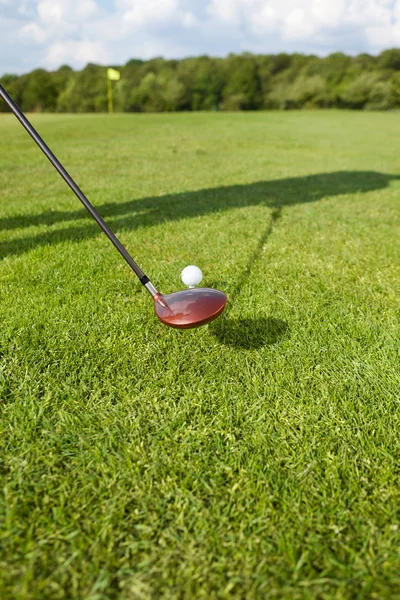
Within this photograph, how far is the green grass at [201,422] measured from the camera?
176cm

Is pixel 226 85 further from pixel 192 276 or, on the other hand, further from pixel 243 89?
pixel 192 276

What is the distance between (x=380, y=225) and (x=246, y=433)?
5858mm

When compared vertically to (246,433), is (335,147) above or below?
above

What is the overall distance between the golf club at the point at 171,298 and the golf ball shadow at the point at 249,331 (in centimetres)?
58

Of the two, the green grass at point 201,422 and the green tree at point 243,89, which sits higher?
the green tree at point 243,89

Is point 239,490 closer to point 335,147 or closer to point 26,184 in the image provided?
point 26,184

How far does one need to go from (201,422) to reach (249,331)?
119 cm

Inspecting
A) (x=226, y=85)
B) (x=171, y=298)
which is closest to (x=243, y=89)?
(x=226, y=85)

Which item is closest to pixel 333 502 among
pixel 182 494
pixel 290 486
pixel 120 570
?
pixel 290 486

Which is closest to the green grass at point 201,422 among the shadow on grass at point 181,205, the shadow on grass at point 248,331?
the shadow on grass at point 248,331

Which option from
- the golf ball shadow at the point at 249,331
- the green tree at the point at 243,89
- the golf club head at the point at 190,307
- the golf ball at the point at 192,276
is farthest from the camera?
the green tree at the point at 243,89

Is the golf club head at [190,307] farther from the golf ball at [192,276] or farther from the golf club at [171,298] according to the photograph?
the golf ball at [192,276]

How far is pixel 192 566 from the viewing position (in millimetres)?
1746

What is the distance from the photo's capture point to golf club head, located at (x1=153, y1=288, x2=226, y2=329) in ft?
8.94
